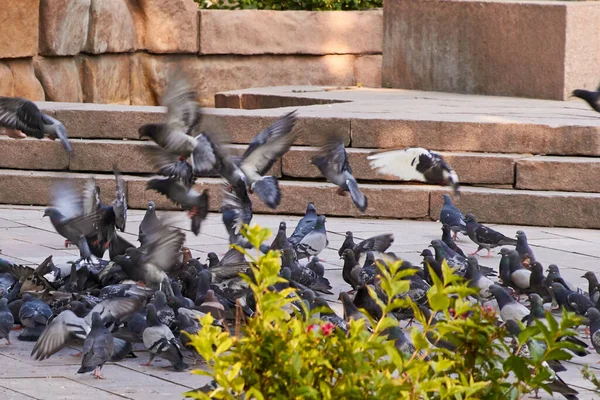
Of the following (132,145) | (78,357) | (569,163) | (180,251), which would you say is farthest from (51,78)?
(78,357)

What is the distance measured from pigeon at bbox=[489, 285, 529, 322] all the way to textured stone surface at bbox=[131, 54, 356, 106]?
10.4m

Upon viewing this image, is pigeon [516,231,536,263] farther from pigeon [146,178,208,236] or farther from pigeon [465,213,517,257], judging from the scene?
pigeon [146,178,208,236]

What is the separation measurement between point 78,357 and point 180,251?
1474 millimetres

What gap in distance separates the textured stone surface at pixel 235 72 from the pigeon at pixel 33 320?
10.1 m

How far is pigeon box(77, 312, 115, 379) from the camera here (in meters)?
5.32

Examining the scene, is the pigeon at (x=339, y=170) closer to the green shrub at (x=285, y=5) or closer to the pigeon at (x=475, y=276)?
the pigeon at (x=475, y=276)

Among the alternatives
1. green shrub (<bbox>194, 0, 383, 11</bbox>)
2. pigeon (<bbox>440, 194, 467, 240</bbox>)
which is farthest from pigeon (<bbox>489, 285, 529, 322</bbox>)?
green shrub (<bbox>194, 0, 383, 11</bbox>)

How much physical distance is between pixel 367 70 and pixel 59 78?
16.2ft

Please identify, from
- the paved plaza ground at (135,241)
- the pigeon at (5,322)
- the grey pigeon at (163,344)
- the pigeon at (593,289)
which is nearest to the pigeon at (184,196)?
the paved plaza ground at (135,241)

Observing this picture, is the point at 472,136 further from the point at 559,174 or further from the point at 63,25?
the point at 63,25

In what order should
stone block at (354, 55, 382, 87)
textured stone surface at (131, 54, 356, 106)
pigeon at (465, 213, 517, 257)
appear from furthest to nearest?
1. stone block at (354, 55, 382, 87)
2. textured stone surface at (131, 54, 356, 106)
3. pigeon at (465, 213, 517, 257)

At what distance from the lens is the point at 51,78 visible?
1446 centimetres

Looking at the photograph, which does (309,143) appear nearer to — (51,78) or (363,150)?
(363,150)

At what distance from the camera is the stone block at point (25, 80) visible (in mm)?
13750
